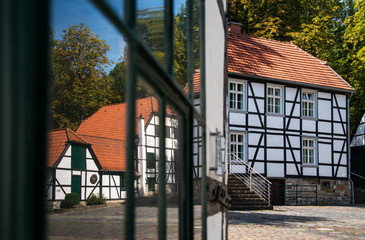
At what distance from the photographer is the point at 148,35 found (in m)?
1.78

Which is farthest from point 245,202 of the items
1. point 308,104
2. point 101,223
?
point 101,223

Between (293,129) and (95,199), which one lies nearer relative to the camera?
(95,199)

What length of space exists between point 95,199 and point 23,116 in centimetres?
80

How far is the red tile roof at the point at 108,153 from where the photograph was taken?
150 cm

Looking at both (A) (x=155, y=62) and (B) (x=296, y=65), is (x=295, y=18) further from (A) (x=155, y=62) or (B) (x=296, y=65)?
(A) (x=155, y=62)

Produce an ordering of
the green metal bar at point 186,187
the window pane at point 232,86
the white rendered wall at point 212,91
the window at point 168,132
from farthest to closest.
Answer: the window pane at point 232,86 → the white rendered wall at point 212,91 → the green metal bar at point 186,187 → the window at point 168,132

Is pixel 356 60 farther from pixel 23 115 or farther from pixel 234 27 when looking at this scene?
pixel 23 115

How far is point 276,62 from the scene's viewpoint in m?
21.5

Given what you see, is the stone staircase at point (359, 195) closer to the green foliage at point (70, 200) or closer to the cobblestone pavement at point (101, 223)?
the cobblestone pavement at point (101, 223)

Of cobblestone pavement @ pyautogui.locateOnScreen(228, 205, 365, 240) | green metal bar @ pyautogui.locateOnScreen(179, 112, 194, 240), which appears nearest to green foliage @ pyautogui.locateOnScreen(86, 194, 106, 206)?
green metal bar @ pyautogui.locateOnScreen(179, 112, 194, 240)

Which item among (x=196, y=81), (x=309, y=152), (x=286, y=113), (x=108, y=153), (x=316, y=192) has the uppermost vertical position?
(x=286, y=113)

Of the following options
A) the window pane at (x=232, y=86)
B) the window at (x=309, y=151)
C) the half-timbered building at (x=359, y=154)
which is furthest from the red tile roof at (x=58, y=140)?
the half-timbered building at (x=359, y=154)

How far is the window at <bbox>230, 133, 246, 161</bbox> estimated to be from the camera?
62.8ft

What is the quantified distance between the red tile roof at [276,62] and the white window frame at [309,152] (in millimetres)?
2458
